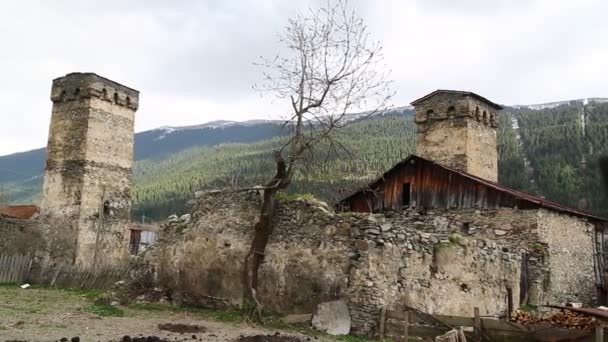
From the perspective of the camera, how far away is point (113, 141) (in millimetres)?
27469

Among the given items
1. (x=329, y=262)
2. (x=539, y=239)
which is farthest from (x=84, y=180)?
(x=539, y=239)

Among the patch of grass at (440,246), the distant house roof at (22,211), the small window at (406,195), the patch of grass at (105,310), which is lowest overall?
the patch of grass at (105,310)

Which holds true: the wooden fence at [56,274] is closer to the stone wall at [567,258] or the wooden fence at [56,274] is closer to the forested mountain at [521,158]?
the forested mountain at [521,158]

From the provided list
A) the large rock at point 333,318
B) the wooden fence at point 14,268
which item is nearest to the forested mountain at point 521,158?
the large rock at point 333,318

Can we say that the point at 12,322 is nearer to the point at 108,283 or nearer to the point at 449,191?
the point at 108,283

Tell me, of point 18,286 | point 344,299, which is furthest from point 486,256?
point 18,286

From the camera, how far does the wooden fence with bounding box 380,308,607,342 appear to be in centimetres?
882

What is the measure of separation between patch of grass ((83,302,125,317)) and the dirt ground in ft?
0.29

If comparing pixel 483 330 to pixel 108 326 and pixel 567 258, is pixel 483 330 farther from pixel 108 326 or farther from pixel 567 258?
pixel 567 258

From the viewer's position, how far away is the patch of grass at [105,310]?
12664 millimetres

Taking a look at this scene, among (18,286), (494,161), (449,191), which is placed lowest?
(18,286)

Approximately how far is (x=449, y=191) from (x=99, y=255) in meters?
16.7

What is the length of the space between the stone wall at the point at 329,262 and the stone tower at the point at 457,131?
991cm

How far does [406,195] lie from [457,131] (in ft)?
21.6
